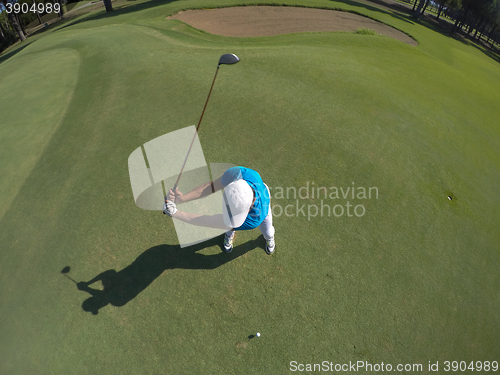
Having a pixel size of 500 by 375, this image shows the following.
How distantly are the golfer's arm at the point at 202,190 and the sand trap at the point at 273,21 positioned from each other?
591 inches

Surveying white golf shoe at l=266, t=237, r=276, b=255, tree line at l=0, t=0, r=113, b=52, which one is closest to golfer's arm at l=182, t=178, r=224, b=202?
white golf shoe at l=266, t=237, r=276, b=255

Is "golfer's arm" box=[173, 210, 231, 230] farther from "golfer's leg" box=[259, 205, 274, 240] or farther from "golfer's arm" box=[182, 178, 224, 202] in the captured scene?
"golfer's leg" box=[259, 205, 274, 240]

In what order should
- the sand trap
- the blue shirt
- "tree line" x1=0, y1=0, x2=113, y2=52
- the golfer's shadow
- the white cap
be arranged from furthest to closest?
"tree line" x1=0, y1=0, x2=113, y2=52 < the sand trap < the golfer's shadow < the blue shirt < the white cap

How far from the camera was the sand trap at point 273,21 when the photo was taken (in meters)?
16.6

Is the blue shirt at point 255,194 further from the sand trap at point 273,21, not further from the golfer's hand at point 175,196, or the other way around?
the sand trap at point 273,21

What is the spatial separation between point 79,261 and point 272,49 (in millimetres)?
11247

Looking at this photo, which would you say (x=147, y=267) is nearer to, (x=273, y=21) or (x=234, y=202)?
(x=234, y=202)

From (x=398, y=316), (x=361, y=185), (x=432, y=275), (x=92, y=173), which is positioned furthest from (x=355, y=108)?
(x=92, y=173)

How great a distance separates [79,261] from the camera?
5016mm

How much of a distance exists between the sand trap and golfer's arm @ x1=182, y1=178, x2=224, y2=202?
15.0 metres

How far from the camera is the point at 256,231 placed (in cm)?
552

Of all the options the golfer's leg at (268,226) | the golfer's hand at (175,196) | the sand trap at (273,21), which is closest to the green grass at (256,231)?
the golfer's leg at (268,226)

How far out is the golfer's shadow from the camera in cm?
461

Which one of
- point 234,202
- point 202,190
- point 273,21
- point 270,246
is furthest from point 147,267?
point 273,21
